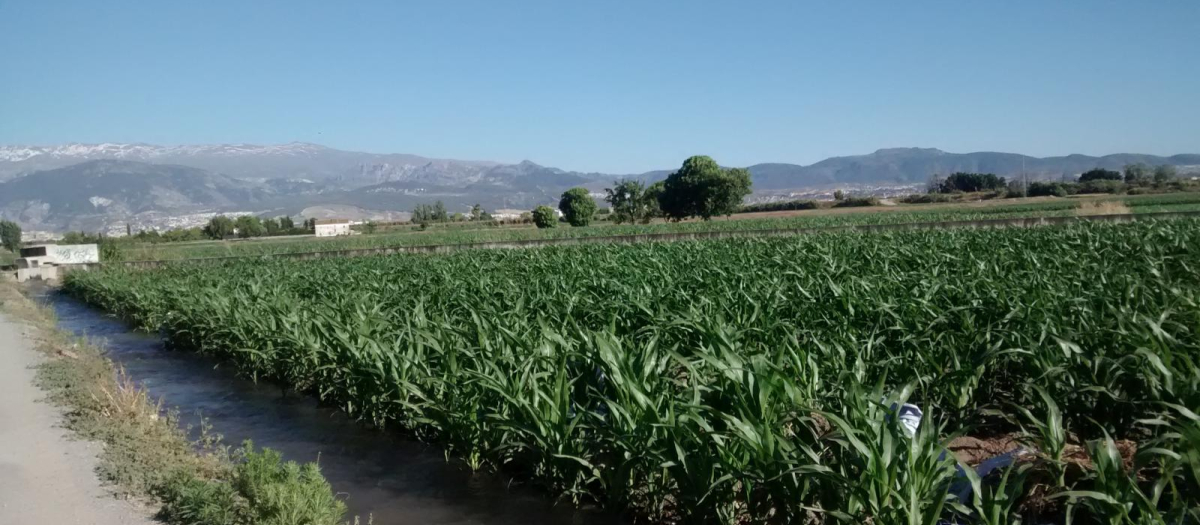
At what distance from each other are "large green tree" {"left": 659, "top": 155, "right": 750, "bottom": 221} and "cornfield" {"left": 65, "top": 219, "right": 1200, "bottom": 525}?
96653mm

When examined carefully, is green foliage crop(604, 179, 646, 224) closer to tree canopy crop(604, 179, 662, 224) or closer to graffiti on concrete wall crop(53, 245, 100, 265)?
tree canopy crop(604, 179, 662, 224)

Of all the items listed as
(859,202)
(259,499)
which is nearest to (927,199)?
(859,202)

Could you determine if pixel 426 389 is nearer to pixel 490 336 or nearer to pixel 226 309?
pixel 490 336

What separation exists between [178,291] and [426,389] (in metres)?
13.6

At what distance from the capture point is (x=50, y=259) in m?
46.5

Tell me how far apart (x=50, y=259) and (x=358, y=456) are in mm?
47435

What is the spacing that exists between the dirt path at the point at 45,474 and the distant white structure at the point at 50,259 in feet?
124

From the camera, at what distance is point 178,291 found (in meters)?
18.9

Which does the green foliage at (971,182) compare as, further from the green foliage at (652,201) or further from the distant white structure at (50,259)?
the distant white structure at (50,259)

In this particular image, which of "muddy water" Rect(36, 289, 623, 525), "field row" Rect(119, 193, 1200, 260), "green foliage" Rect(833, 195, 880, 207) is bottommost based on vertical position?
"muddy water" Rect(36, 289, 623, 525)

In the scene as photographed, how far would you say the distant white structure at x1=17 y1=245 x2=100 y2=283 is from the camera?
43.4 meters

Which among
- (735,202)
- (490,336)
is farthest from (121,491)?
(735,202)

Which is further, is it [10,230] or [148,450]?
[10,230]

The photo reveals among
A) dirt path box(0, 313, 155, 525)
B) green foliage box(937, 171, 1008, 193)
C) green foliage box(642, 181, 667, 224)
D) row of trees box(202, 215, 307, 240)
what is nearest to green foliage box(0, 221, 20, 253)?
row of trees box(202, 215, 307, 240)
